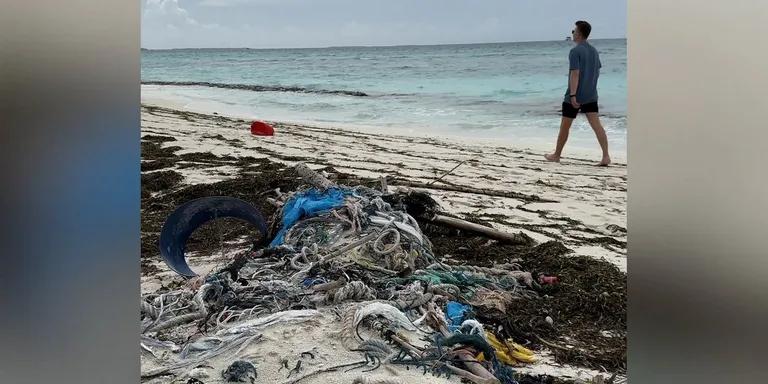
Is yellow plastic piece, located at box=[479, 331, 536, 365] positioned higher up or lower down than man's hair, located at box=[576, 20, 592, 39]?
lower down

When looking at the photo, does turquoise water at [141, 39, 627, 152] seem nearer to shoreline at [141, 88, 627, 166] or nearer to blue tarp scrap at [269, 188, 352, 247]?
shoreline at [141, 88, 627, 166]

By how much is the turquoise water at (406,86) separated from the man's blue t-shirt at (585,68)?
0.54 meters

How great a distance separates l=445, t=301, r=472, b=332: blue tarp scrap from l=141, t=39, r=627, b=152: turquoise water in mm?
4979

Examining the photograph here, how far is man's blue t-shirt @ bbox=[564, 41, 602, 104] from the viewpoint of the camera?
7.61 metres

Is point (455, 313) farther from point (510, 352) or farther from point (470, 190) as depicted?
point (470, 190)

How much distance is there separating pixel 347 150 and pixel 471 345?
280 inches

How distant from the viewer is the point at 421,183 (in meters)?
7.86

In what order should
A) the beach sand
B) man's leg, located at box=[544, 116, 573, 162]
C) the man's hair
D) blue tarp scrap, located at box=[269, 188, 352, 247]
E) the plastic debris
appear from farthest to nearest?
1. man's leg, located at box=[544, 116, 573, 162]
2. the man's hair
3. blue tarp scrap, located at box=[269, 188, 352, 247]
4. the beach sand
5. the plastic debris

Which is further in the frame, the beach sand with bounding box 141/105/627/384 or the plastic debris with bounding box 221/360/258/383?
the beach sand with bounding box 141/105/627/384

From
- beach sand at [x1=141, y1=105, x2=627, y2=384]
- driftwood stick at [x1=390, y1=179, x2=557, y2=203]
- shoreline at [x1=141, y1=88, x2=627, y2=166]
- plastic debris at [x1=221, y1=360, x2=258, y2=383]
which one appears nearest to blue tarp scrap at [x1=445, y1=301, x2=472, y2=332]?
beach sand at [x1=141, y1=105, x2=627, y2=384]

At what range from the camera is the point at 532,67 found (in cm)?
2611

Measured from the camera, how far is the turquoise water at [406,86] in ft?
49.1
